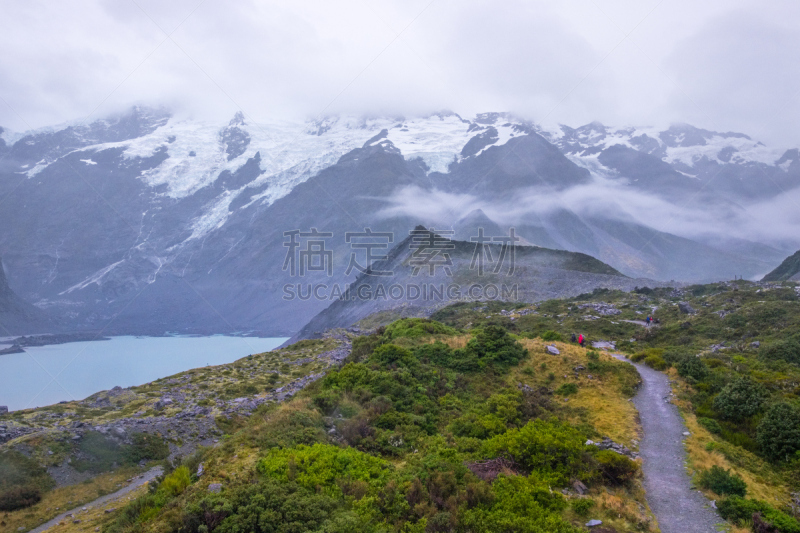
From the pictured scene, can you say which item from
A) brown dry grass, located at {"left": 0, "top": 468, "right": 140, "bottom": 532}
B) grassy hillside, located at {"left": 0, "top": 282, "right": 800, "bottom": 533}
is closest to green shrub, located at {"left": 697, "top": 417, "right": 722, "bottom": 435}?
grassy hillside, located at {"left": 0, "top": 282, "right": 800, "bottom": 533}

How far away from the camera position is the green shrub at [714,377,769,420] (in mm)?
14266

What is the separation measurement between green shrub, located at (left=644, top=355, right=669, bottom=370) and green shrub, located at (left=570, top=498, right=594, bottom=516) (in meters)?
14.5

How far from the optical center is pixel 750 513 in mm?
8938

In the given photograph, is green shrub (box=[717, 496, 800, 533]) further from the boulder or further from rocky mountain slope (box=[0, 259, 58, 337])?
rocky mountain slope (box=[0, 259, 58, 337])

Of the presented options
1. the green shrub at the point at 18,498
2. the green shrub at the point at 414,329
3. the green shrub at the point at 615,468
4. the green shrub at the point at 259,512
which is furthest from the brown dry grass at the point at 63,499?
the green shrub at the point at 615,468

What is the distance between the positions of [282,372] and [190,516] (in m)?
29.8

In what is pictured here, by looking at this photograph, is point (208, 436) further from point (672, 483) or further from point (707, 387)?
point (707, 387)

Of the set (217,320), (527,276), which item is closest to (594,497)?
(527,276)

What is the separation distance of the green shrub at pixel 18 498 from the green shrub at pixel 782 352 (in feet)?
117

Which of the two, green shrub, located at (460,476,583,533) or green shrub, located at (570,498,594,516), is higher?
green shrub, located at (460,476,583,533)

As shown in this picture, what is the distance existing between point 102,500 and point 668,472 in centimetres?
2176

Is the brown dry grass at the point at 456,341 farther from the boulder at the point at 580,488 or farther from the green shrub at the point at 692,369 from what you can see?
the boulder at the point at 580,488

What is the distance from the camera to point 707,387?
1700cm

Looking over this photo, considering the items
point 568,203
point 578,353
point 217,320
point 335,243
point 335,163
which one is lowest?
point 217,320
